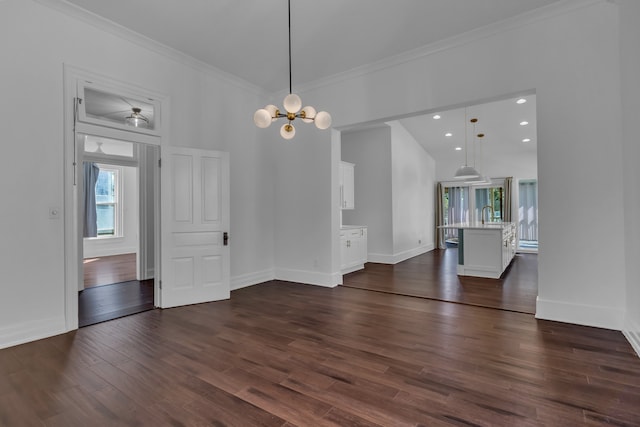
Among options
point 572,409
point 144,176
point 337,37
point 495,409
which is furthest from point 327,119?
point 144,176

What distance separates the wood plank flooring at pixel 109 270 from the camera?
591 centimetres

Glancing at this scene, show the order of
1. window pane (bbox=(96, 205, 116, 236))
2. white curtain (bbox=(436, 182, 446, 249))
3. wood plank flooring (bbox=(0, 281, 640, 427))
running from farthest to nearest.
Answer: white curtain (bbox=(436, 182, 446, 249))
window pane (bbox=(96, 205, 116, 236))
wood plank flooring (bbox=(0, 281, 640, 427))

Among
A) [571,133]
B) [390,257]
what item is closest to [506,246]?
[390,257]

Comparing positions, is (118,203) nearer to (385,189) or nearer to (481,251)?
(385,189)

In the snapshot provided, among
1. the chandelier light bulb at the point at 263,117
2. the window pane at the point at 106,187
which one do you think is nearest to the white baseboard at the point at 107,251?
the window pane at the point at 106,187

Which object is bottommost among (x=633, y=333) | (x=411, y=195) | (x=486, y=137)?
(x=633, y=333)

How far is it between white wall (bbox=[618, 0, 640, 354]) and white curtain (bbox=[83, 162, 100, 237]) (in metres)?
11.0

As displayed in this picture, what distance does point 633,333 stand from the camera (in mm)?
2910

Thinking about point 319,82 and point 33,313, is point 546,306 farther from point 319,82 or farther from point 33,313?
point 33,313

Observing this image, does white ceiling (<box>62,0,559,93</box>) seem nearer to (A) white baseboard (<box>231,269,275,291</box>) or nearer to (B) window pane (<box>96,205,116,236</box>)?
(A) white baseboard (<box>231,269,275,291</box>)

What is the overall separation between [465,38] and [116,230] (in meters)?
10.1

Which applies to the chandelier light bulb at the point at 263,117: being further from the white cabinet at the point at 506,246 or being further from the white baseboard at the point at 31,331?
the white cabinet at the point at 506,246

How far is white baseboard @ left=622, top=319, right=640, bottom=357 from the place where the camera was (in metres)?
2.77

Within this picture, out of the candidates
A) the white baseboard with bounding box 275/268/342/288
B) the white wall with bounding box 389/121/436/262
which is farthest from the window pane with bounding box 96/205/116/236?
the white wall with bounding box 389/121/436/262
